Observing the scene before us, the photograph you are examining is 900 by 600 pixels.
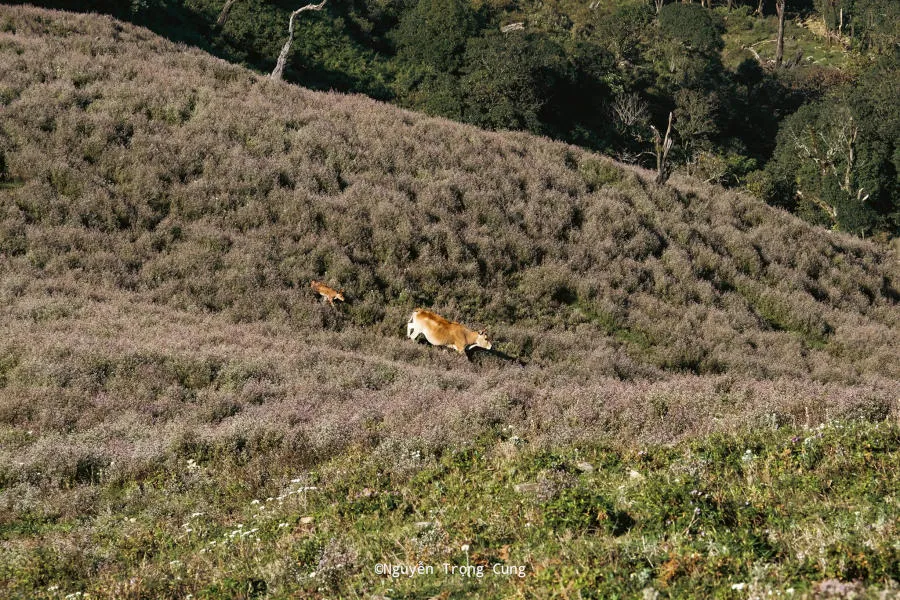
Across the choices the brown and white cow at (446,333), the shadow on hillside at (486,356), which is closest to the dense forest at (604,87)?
the shadow on hillside at (486,356)

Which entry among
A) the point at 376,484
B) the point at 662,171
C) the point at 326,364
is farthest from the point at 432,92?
the point at 376,484

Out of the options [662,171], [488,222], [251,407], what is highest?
[662,171]

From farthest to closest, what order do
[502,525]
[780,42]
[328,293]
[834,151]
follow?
1. [780,42]
2. [834,151]
3. [328,293]
4. [502,525]

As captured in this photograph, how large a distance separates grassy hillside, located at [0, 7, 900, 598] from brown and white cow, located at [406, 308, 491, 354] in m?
0.30

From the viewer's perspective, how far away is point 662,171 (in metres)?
24.0

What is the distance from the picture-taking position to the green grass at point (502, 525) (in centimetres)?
418

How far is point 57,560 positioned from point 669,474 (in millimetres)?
5075

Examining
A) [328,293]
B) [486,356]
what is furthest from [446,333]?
[328,293]

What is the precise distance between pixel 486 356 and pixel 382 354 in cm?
208

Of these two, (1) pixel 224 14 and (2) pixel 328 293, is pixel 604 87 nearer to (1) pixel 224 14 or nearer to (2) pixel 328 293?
(1) pixel 224 14

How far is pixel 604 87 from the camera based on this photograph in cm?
5359

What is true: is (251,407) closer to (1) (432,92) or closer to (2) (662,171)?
(2) (662,171)

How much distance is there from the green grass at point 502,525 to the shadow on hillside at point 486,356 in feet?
19.7

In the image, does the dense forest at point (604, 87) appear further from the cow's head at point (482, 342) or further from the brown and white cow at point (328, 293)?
the cow's head at point (482, 342)
